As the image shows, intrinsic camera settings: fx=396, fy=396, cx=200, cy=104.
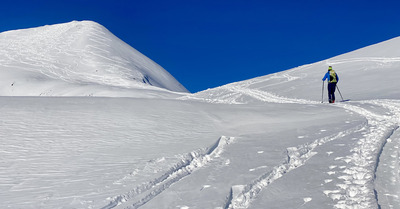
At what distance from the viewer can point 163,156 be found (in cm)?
744

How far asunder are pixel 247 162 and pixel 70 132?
15.3 feet

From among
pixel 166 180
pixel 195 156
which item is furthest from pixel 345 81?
pixel 166 180

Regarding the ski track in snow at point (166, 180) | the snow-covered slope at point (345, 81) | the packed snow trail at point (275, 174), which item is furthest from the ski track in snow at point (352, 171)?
the snow-covered slope at point (345, 81)

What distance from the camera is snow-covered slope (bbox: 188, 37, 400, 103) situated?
20583 millimetres

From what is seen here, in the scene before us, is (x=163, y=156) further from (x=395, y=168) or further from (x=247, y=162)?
(x=395, y=168)

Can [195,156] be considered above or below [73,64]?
below

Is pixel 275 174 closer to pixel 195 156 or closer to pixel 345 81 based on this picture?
pixel 195 156

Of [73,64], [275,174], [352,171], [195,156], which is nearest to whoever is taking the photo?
[352,171]

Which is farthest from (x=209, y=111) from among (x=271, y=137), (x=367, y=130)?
(x=367, y=130)

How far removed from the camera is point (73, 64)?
3538 inches

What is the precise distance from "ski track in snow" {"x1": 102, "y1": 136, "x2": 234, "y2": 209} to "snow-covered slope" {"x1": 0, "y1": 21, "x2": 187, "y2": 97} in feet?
115

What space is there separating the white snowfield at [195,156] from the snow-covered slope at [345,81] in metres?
6.96

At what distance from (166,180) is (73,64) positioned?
292 ft

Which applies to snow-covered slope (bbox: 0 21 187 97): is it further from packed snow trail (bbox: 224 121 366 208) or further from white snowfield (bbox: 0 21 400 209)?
packed snow trail (bbox: 224 121 366 208)
